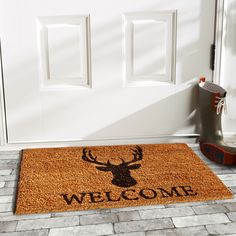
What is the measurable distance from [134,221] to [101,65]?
89cm

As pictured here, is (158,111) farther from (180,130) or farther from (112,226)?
(112,226)

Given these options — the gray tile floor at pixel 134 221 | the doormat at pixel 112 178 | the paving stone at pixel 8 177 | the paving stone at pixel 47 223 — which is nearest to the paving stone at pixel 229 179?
the doormat at pixel 112 178

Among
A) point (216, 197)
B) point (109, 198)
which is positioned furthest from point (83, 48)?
point (216, 197)

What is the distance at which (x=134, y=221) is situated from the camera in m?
1.42

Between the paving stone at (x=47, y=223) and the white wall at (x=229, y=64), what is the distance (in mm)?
1076

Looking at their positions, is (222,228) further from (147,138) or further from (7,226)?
(147,138)

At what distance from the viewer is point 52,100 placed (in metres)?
2.05

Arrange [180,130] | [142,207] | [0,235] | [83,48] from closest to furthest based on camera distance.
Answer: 1. [0,235]
2. [142,207]
3. [83,48]
4. [180,130]

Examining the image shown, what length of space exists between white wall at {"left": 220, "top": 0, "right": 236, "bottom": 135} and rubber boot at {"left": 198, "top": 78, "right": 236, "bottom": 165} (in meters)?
0.09

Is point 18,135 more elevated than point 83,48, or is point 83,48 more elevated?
point 83,48

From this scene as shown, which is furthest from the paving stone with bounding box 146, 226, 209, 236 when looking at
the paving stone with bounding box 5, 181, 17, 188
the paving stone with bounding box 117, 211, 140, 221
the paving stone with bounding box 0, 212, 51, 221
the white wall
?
the white wall

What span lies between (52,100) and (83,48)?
0.98 ft

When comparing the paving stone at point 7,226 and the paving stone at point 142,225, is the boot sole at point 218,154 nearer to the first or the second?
the paving stone at point 142,225

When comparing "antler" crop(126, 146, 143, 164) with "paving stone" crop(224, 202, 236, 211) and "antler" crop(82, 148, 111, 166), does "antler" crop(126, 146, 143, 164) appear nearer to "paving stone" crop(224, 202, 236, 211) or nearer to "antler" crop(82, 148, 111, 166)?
"antler" crop(82, 148, 111, 166)
